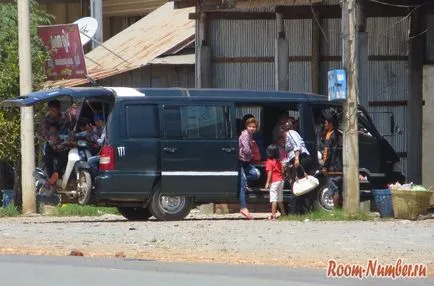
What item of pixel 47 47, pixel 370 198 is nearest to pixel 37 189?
pixel 47 47

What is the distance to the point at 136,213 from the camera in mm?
21453

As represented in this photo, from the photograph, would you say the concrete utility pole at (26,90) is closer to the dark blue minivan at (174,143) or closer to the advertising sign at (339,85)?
the dark blue minivan at (174,143)

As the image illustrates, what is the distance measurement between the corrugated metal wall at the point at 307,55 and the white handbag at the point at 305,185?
177 inches

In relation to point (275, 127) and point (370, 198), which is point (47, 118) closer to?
point (275, 127)

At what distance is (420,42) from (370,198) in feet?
15.7

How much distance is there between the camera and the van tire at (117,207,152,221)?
2133 centimetres

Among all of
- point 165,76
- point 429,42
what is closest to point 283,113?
point 429,42

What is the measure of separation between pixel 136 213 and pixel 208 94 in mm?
2627

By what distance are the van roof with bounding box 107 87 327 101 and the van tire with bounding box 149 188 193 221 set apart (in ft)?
5.62

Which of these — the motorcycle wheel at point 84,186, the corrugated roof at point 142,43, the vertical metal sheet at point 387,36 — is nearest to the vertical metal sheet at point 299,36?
the vertical metal sheet at point 387,36

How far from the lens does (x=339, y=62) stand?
25625 mm

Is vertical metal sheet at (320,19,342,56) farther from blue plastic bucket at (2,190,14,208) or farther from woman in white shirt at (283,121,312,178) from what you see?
blue plastic bucket at (2,190,14,208)

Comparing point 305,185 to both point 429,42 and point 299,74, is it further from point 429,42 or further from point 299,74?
point 299,74

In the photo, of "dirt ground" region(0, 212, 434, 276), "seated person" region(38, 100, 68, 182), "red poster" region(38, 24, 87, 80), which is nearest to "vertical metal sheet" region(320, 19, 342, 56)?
"red poster" region(38, 24, 87, 80)
